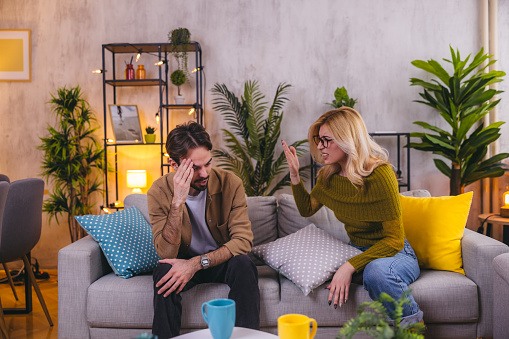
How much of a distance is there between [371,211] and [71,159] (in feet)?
9.37

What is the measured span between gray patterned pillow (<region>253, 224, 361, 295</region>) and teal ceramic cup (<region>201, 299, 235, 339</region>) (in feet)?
2.72

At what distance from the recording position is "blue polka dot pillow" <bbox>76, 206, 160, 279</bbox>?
7.11 ft

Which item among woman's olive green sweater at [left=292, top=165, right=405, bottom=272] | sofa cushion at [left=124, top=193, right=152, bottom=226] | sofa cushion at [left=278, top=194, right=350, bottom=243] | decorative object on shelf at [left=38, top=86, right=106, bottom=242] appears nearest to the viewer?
woman's olive green sweater at [left=292, top=165, right=405, bottom=272]

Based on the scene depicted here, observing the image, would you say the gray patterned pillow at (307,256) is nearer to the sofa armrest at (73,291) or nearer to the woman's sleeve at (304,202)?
the woman's sleeve at (304,202)

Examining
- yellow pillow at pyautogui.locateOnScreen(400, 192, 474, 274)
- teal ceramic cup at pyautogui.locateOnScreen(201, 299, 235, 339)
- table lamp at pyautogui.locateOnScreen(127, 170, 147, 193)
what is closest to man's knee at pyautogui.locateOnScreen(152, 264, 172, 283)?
teal ceramic cup at pyautogui.locateOnScreen(201, 299, 235, 339)

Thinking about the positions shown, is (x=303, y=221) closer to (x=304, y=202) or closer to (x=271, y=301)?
(x=304, y=202)

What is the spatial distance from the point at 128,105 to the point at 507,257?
3277 millimetres

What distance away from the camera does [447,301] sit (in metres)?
2.02

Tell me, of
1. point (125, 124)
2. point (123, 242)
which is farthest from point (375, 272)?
point (125, 124)

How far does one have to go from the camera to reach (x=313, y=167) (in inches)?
160

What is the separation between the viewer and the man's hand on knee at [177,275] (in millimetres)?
1824

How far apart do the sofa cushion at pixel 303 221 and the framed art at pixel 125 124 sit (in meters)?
1.99

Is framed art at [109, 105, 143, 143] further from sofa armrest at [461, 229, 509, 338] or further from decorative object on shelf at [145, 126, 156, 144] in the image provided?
sofa armrest at [461, 229, 509, 338]

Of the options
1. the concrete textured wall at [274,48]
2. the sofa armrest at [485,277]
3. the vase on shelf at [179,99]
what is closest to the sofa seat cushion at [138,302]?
the sofa armrest at [485,277]
